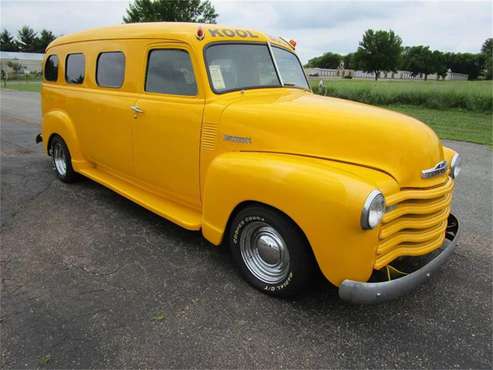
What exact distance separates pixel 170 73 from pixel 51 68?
3.03m

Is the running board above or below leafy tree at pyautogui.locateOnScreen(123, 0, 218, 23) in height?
below

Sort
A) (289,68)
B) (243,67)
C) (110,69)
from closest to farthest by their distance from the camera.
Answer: (243,67), (289,68), (110,69)

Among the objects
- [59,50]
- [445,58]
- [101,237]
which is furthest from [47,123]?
[445,58]

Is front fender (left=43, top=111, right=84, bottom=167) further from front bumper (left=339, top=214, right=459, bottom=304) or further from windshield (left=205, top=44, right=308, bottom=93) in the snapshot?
front bumper (left=339, top=214, right=459, bottom=304)

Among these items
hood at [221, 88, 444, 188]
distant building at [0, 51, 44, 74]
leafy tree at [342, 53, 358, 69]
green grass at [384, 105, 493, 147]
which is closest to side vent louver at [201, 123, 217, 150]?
hood at [221, 88, 444, 188]

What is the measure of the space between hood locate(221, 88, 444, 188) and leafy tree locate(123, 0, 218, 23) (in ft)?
152

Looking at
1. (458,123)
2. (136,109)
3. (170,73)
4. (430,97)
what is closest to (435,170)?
(170,73)

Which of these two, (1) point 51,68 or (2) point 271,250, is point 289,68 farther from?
(1) point 51,68

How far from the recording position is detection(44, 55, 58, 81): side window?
18.7 ft

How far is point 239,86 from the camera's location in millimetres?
3695

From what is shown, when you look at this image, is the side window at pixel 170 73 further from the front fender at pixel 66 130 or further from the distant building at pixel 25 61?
the distant building at pixel 25 61

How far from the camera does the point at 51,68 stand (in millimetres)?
5836

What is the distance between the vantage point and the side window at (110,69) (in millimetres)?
4379

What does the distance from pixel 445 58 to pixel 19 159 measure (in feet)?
340
